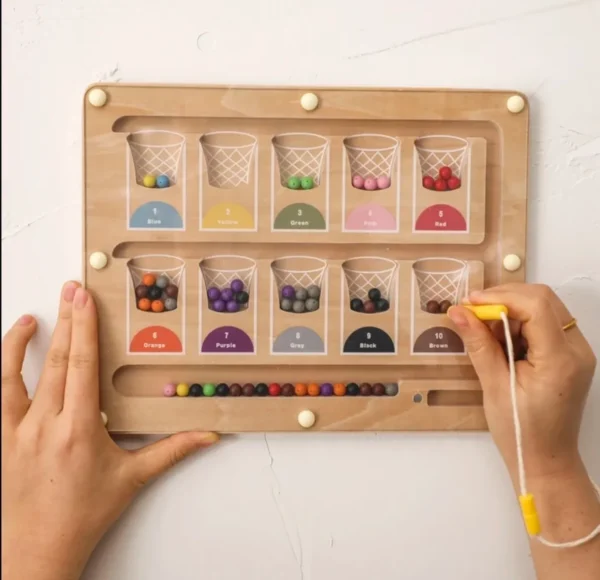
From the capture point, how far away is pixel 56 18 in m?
0.80

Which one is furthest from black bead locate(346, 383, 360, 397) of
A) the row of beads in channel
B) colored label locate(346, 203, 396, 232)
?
colored label locate(346, 203, 396, 232)

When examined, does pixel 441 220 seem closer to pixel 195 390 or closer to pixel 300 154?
pixel 300 154

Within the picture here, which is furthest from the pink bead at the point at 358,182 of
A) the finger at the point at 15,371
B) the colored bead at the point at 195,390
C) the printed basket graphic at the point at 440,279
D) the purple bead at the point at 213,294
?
the finger at the point at 15,371

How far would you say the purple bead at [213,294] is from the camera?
800 mm

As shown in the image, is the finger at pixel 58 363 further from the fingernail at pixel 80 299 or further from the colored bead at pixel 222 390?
the colored bead at pixel 222 390

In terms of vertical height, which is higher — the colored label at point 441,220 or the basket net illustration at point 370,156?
the basket net illustration at point 370,156

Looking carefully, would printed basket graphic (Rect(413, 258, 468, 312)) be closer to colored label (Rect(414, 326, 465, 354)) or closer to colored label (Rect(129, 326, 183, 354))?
colored label (Rect(414, 326, 465, 354))

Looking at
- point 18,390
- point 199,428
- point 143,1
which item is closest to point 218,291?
point 199,428

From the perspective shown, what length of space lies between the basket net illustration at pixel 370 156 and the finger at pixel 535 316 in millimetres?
219

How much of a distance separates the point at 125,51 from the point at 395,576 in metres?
0.80

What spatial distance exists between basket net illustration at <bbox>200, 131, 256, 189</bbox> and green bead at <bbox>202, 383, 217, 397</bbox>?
0.87 feet

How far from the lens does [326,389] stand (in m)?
0.81

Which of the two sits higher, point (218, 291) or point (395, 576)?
point (218, 291)

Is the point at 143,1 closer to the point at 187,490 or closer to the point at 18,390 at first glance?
the point at 18,390
